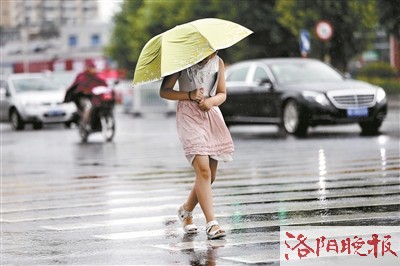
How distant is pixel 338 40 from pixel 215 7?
1824 cm

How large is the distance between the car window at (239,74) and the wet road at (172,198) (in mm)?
3740

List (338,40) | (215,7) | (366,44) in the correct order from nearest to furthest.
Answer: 1. (338,40)
2. (366,44)
3. (215,7)

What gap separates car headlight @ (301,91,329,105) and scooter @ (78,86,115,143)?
4.54 m

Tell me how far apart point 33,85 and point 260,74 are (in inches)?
464

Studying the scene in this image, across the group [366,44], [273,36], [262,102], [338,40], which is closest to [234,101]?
[262,102]

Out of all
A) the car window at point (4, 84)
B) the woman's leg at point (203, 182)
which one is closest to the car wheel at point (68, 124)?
the car window at point (4, 84)

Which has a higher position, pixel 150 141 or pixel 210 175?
pixel 210 175

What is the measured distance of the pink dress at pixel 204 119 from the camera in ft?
29.0

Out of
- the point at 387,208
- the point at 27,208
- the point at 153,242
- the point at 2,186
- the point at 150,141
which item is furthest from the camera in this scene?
the point at 150,141

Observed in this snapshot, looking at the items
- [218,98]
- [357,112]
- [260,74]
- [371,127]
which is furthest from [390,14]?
[218,98]

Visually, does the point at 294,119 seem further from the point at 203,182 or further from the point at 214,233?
the point at 214,233

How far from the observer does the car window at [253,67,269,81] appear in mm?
24417

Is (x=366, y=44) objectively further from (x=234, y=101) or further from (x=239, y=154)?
(x=239, y=154)

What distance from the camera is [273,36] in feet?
193
